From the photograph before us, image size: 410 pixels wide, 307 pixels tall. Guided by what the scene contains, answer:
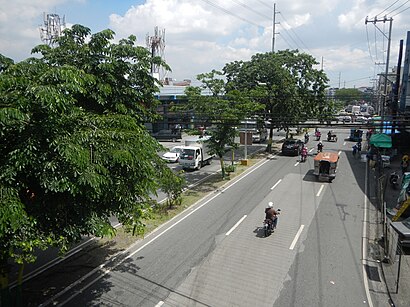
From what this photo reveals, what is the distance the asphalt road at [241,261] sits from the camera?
33.4ft

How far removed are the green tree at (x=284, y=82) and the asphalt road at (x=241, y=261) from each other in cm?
1471

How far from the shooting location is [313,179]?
998 inches

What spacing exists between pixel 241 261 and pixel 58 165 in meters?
8.12

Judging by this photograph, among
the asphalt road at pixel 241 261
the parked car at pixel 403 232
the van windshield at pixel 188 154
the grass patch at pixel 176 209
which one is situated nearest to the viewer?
the asphalt road at pixel 241 261

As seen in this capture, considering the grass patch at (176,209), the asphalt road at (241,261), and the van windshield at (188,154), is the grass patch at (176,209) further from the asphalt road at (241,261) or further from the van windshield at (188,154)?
the van windshield at (188,154)

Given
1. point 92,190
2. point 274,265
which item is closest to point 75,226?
point 92,190

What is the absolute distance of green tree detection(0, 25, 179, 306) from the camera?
637 centimetres

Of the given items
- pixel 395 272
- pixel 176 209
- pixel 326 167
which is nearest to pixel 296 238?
pixel 395 272

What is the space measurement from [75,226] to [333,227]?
40.4 ft

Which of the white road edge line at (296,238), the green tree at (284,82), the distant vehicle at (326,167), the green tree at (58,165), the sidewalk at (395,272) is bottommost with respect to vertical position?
the sidewalk at (395,272)

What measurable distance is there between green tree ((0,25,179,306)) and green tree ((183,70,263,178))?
13160 millimetres

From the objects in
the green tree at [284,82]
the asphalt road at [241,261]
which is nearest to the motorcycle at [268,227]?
the asphalt road at [241,261]

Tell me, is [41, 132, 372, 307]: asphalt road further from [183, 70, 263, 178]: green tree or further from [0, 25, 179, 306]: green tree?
[183, 70, 263, 178]: green tree

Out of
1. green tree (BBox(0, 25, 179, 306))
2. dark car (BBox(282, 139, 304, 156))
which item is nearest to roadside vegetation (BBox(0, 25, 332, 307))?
green tree (BBox(0, 25, 179, 306))
